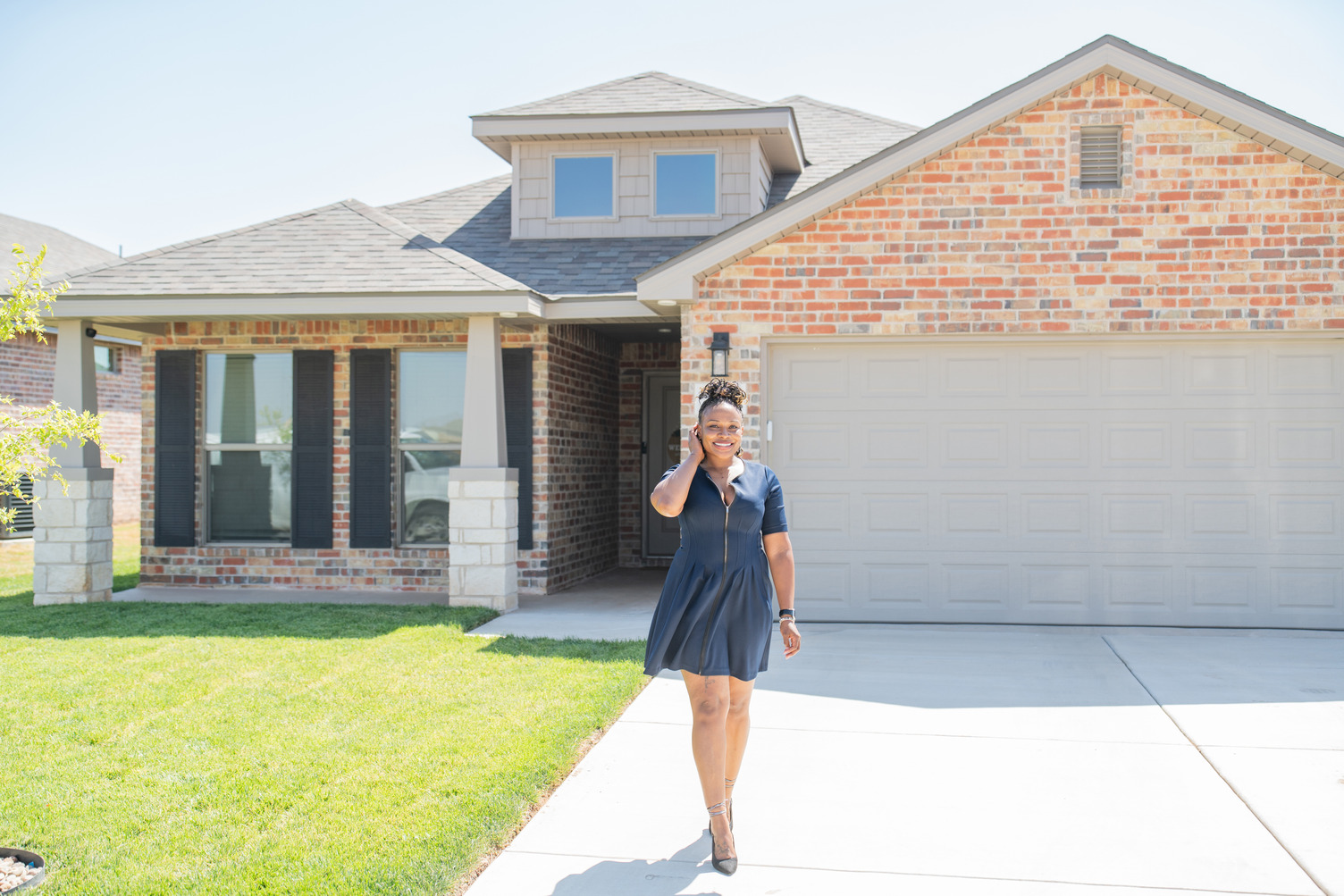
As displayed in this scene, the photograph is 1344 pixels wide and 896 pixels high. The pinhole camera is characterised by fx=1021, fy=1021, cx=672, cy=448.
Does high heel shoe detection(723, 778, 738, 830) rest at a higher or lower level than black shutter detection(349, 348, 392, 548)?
lower

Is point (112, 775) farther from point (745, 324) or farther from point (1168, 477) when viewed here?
point (1168, 477)

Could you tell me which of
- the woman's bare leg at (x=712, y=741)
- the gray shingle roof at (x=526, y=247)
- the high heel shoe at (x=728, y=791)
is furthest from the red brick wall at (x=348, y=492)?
the woman's bare leg at (x=712, y=741)

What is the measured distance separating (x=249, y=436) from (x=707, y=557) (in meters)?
8.32

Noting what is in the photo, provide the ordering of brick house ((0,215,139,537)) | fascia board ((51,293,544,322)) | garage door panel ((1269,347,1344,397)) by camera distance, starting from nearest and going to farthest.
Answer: garage door panel ((1269,347,1344,397)) < fascia board ((51,293,544,322)) < brick house ((0,215,139,537))

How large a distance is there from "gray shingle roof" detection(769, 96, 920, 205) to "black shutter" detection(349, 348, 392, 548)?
16.3 feet

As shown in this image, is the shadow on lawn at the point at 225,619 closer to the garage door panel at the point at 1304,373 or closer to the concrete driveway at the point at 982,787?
the concrete driveway at the point at 982,787

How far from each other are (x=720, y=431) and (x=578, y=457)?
7.71m

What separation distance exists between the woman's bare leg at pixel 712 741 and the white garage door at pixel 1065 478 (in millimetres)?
4804

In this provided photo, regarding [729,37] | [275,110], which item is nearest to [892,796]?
[729,37]

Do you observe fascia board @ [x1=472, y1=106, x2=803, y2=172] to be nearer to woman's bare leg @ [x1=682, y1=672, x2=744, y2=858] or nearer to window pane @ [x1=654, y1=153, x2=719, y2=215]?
window pane @ [x1=654, y1=153, x2=719, y2=215]

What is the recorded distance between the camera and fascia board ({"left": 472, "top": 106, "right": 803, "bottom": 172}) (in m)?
11.4

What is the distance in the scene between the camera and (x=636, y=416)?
1297cm

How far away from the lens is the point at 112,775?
466 cm

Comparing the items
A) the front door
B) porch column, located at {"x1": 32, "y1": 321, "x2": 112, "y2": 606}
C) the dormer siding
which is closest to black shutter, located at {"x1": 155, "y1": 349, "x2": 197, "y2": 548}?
porch column, located at {"x1": 32, "y1": 321, "x2": 112, "y2": 606}
